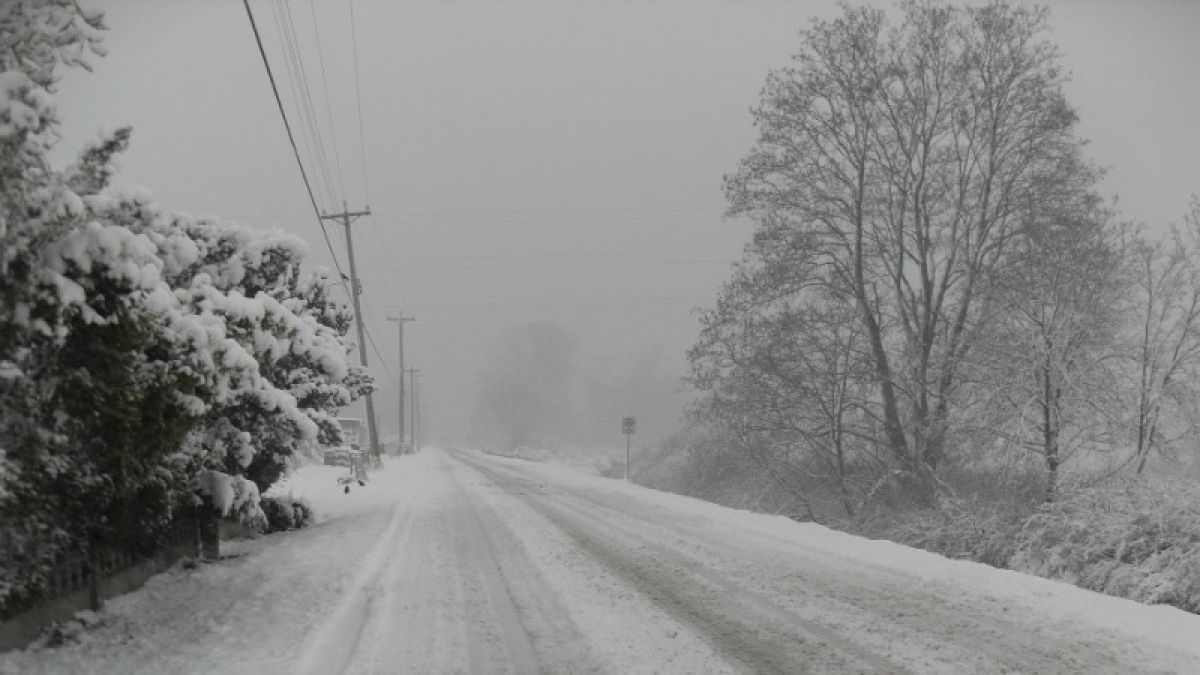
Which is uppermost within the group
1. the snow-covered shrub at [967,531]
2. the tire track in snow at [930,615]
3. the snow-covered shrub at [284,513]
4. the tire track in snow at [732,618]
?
the snow-covered shrub at [284,513]

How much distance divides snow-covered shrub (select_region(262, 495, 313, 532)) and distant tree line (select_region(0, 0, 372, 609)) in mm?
3786

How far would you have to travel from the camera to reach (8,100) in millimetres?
3746

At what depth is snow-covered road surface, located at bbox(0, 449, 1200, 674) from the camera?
4.71 meters

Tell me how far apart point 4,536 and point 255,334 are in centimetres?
247

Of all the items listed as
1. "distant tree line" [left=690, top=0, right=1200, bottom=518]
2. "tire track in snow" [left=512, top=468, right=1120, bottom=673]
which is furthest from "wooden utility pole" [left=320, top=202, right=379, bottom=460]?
"tire track in snow" [left=512, top=468, right=1120, bottom=673]

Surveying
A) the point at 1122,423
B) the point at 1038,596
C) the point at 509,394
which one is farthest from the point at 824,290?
the point at 509,394

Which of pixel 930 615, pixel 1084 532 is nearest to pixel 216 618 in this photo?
pixel 930 615

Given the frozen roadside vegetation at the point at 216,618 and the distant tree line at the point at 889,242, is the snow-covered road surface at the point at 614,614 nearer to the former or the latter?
the frozen roadside vegetation at the point at 216,618

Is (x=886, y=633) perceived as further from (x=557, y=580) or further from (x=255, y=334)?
(x=255, y=334)

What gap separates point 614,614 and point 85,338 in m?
4.06

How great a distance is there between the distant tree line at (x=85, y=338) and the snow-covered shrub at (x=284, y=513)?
3.79 m

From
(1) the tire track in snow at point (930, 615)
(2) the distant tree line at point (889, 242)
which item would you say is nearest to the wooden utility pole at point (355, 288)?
(2) the distant tree line at point (889, 242)

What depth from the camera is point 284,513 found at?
1059cm

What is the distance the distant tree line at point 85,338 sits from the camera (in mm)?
3961
